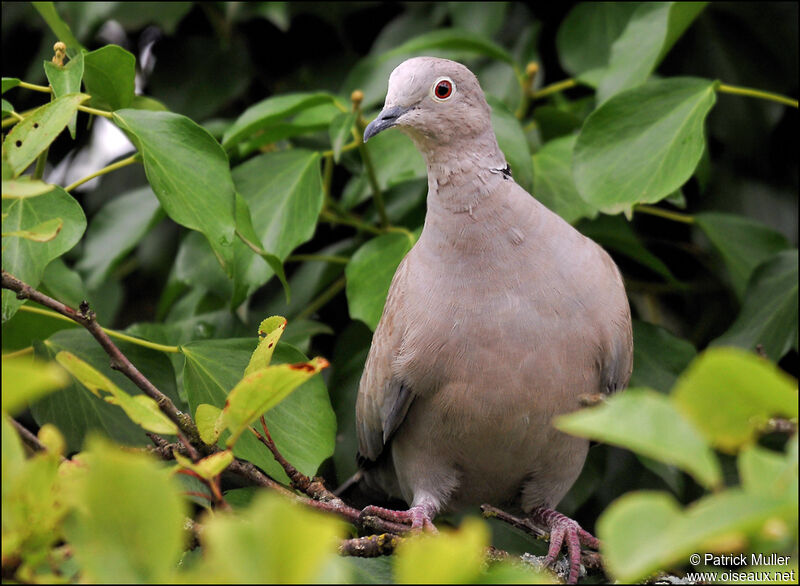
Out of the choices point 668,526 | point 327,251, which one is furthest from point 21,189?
point 327,251

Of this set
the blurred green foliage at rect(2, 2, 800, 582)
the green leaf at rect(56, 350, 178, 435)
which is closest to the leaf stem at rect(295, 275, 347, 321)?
the blurred green foliage at rect(2, 2, 800, 582)

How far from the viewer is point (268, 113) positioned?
2.19 m

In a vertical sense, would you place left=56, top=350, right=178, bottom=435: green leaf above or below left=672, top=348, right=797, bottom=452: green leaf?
below

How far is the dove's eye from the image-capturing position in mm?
1939

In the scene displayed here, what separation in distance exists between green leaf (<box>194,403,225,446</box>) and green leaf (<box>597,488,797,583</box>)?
0.68m

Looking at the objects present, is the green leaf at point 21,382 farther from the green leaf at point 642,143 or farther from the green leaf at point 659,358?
the green leaf at point 659,358

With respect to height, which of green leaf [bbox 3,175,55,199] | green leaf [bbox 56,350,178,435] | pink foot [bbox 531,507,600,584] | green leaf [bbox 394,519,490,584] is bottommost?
pink foot [bbox 531,507,600,584]

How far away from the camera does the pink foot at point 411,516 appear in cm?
178

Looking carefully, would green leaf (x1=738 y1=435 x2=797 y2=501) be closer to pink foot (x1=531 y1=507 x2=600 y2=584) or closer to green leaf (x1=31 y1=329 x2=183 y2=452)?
pink foot (x1=531 y1=507 x2=600 y2=584)

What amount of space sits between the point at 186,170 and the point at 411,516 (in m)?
0.87

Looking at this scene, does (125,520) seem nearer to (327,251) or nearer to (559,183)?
(559,183)

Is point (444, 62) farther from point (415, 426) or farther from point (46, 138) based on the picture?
→ point (46, 138)

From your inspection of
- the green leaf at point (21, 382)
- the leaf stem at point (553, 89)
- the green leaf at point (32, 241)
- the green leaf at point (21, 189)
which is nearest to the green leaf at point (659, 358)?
the leaf stem at point (553, 89)

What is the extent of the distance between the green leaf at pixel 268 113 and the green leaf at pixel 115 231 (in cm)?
31
